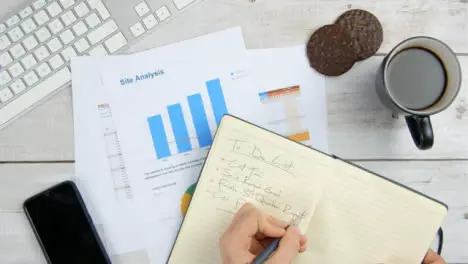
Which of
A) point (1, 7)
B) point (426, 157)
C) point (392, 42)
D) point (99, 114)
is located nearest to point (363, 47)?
point (392, 42)

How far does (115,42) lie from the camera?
2.17 feet

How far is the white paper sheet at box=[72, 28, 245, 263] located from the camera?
664 mm

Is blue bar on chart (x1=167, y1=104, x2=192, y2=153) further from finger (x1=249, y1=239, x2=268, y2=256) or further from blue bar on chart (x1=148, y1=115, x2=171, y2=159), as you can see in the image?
finger (x1=249, y1=239, x2=268, y2=256)

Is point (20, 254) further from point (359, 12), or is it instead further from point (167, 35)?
point (359, 12)

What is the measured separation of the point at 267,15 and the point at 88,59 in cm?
22

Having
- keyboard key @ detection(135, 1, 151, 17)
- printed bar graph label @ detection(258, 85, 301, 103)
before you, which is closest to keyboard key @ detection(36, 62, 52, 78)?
keyboard key @ detection(135, 1, 151, 17)

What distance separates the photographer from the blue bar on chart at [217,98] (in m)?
0.67

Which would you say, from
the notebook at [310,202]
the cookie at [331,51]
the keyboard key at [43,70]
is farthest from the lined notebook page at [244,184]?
the keyboard key at [43,70]

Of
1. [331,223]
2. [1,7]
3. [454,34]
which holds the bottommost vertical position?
[331,223]

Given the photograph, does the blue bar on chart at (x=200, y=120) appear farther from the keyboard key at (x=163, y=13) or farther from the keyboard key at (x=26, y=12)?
A: the keyboard key at (x=26, y=12)

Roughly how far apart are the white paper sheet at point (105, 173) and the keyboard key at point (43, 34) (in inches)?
2.5

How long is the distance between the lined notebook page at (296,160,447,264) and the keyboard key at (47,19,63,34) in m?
0.35

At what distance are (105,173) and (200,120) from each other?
0.42 ft

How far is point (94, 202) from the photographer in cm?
67
